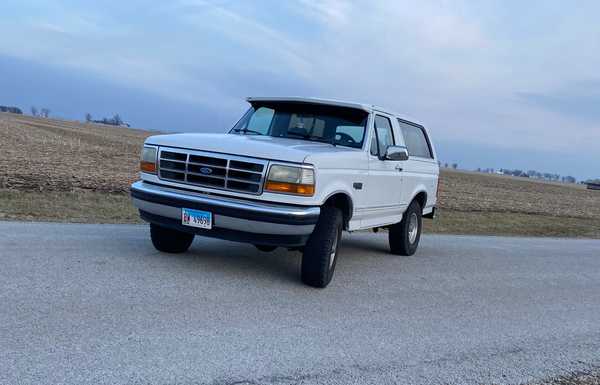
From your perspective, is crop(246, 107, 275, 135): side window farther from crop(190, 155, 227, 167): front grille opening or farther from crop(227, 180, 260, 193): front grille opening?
crop(227, 180, 260, 193): front grille opening

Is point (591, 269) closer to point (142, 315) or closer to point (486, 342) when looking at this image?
point (486, 342)

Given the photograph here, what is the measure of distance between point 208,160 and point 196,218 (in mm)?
580

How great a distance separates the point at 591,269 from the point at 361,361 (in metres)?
6.76

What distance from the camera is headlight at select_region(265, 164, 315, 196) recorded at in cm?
572

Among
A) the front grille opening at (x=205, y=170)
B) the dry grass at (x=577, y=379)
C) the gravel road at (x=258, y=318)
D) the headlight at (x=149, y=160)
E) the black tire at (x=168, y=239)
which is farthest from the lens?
the black tire at (x=168, y=239)

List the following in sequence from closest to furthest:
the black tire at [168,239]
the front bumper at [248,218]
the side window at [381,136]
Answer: the front bumper at [248,218], the black tire at [168,239], the side window at [381,136]

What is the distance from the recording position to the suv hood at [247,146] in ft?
19.0

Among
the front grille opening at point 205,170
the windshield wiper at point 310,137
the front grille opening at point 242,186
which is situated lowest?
the front grille opening at point 242,186

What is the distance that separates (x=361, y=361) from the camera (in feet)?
13.7

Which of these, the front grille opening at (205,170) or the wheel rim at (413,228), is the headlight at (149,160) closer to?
the front grille opening at (205,170)

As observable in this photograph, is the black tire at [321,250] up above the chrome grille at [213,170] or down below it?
below

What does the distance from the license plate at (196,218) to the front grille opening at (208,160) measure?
484 mm

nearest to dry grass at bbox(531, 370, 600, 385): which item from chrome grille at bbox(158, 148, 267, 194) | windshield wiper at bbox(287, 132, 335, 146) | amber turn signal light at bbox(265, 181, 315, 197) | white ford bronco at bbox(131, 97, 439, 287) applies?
white ford bronco at bbox(131, 97, 439, 287)

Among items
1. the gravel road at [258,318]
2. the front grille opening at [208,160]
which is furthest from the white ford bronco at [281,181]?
the gravel road at [258,318]
